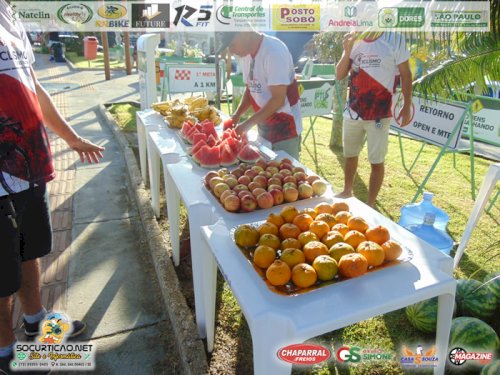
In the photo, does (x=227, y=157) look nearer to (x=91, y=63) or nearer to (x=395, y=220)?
(x=395, y=220)

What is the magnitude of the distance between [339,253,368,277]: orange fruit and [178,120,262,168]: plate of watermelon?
153 centimetres

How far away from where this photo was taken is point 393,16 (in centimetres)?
244

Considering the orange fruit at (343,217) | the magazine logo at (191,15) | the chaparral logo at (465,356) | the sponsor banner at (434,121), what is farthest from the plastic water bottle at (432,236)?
the magazine logo at (191,15)

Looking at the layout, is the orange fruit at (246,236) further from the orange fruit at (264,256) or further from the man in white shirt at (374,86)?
the man in white shirt at (374,86)

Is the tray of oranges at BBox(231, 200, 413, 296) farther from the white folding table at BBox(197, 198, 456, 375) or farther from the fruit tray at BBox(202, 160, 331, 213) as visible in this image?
the fruit tray at BBox(202, 160, 331, 213)

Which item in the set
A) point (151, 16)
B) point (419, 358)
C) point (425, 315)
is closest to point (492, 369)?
point (419, 358)

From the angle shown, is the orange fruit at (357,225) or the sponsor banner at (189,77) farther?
the sponsor banner at (189,77)

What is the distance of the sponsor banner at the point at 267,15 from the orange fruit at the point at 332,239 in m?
1.40

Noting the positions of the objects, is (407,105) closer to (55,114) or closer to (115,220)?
(55,114)

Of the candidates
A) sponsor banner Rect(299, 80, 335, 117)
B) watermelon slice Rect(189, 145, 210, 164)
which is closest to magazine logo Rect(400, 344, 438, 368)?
watermelon slice Rect(189, 145, 210, 164)

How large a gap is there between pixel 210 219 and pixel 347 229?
822 mm

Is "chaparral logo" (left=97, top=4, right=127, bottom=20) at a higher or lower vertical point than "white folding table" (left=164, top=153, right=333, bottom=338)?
higher

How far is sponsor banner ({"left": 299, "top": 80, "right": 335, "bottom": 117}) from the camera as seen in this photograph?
646 centimetres

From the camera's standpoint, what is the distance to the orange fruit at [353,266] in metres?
1.56
